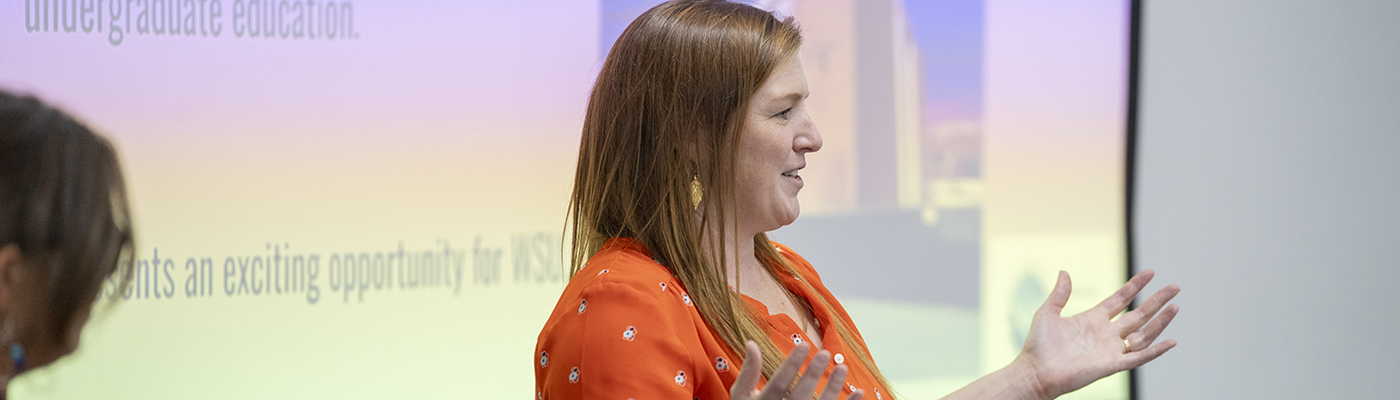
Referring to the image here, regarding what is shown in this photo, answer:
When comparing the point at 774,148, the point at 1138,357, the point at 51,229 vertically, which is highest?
the point at 774,148

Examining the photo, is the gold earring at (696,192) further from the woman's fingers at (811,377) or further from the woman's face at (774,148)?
the woman's fingers at (811,377)

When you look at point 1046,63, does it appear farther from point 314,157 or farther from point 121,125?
point 121,125

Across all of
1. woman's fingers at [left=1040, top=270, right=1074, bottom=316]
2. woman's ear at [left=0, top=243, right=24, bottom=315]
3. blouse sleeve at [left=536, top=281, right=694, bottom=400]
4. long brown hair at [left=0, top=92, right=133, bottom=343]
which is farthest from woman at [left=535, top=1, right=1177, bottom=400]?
woman's ear at [left=0, top=243, right=24, bottom=315]

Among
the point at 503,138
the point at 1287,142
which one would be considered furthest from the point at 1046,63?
the point at 503,138

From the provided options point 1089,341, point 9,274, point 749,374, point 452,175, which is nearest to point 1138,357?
point 1089,341

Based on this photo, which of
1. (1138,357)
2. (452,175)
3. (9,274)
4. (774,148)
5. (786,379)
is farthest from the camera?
(452,175)

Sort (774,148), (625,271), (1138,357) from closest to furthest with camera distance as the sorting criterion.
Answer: (625,271)
(774,148)
(1138,357)

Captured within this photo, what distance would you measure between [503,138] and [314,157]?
0.36 metres

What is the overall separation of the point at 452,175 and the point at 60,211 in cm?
73

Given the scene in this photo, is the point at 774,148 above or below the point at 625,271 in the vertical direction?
above

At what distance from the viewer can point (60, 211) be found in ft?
4.32

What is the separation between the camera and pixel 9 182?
1.49 meters

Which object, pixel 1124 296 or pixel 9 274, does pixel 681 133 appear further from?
pixel 9 274

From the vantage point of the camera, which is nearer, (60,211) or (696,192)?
(696,192)
